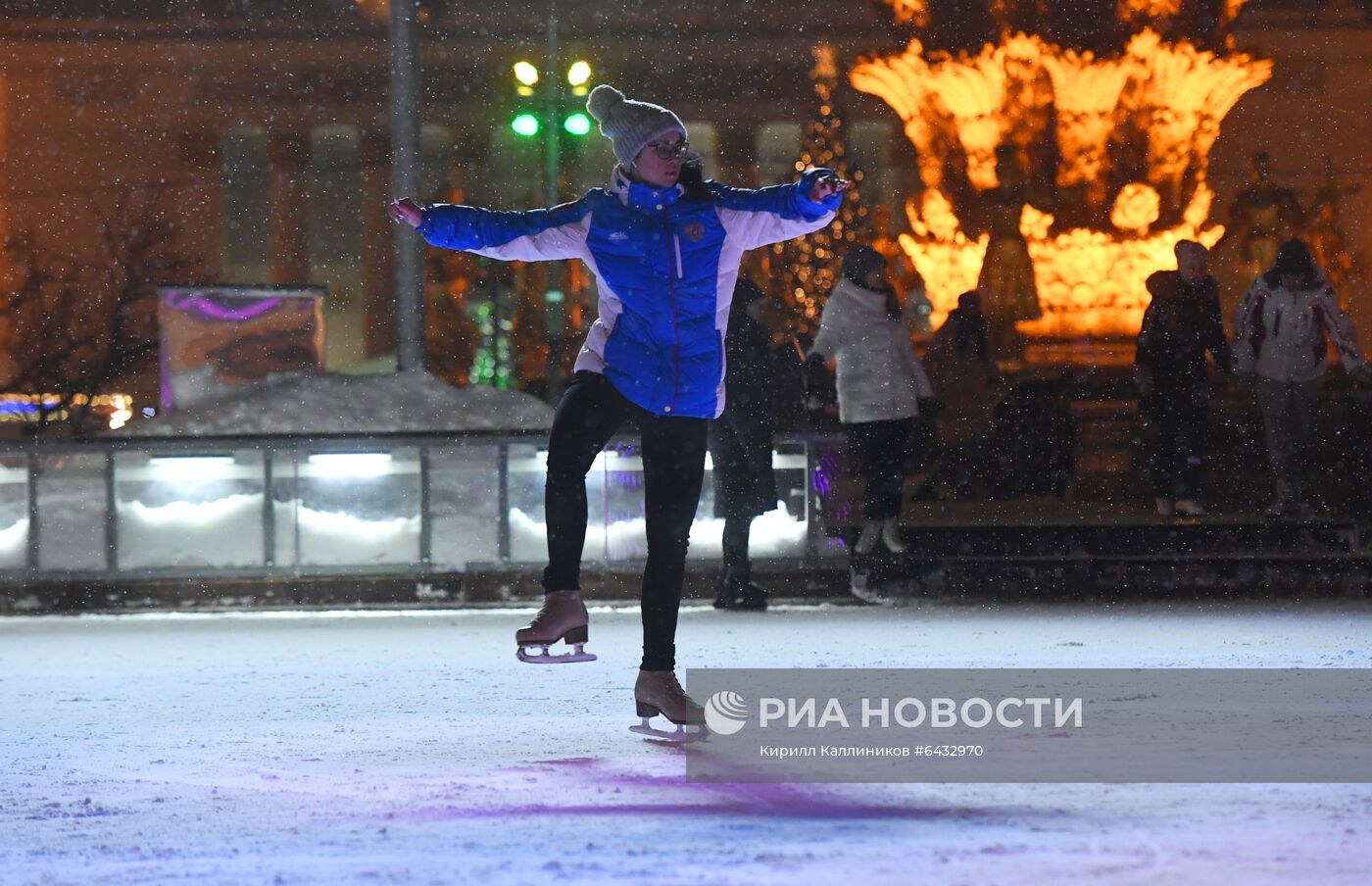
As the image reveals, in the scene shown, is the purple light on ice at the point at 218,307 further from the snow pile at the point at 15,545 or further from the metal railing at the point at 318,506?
the snow pile at the point at 15,545

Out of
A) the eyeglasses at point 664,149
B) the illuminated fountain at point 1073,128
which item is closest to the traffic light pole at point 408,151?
the eyeglasses at point 664,149

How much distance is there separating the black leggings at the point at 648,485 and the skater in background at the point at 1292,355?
7455mm

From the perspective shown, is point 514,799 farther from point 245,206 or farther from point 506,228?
point 245,206

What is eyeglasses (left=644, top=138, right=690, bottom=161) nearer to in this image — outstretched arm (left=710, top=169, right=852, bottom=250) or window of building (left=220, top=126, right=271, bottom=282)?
outstretched arm (left=710, top=169, right=852, bottom=250)

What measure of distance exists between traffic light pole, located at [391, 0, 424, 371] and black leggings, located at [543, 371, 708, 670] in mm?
8294

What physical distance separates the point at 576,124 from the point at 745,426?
1043 centimetres

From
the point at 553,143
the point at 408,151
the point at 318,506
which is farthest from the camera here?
the point at 553,143

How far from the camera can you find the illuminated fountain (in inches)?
1129

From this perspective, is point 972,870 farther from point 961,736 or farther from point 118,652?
point 118,652

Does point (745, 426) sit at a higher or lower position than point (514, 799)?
higher

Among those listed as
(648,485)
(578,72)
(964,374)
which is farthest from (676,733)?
(578,72)

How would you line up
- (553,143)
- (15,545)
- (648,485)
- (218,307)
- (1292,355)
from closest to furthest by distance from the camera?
(648,485) < (15,545) < (1292,355) < (218,307) < (553,143)

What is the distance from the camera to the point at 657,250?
19.2 ft

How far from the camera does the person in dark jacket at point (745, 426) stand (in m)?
11.1
